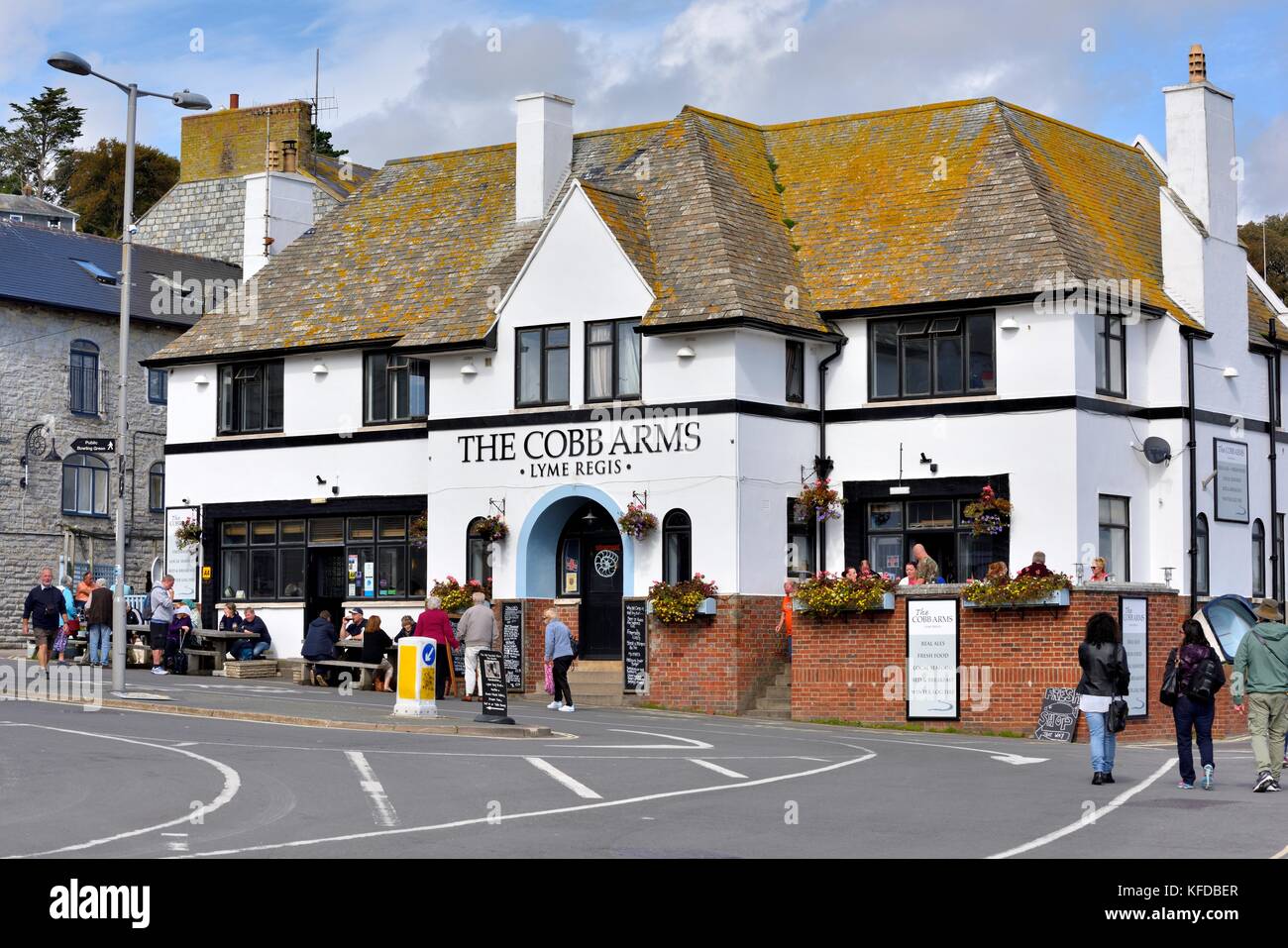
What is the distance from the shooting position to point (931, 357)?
3519 centimetres

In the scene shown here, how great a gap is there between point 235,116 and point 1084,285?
39.6 metres

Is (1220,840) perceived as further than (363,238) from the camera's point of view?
No

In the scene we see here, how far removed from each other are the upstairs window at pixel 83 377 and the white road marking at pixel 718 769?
32157 mm

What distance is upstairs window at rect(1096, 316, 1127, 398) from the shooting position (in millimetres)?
34750

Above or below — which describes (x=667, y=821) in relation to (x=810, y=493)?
below

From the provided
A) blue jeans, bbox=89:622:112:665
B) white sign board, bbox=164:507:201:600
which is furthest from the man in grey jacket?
white sign board, bbox=164:507:201:600

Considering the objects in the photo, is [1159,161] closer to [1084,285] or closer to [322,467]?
[1084,285]

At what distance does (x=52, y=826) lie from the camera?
1581cm

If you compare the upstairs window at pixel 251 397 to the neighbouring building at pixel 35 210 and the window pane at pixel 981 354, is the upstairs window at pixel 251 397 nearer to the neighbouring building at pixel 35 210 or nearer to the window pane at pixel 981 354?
the window pane at pixel 981 354

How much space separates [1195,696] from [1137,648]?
11.1 meters

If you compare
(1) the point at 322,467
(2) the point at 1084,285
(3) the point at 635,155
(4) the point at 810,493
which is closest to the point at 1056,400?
(2) the point at 1084,285

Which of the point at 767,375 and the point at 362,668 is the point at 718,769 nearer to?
the point at 767,375

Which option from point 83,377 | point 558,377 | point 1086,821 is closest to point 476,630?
point 558,377

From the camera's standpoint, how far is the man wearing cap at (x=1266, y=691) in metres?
20.7
